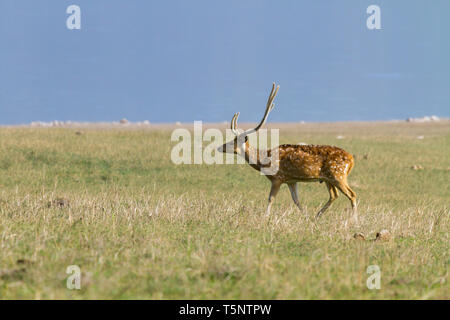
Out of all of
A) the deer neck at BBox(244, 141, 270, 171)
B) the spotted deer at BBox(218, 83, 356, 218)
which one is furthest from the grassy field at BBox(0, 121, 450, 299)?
the deer neck at BBox(244, 141, 270, 171)

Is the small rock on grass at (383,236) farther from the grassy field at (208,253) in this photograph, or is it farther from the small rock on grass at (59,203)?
the small rock on grass at (59,203)

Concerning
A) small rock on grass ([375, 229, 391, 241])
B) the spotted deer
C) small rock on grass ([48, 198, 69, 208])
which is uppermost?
the spotted deer

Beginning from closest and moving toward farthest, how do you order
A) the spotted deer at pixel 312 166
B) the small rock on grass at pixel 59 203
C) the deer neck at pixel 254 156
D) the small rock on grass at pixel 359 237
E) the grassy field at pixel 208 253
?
the grassy field at pixel 208 253, the small rock on grass at pixel 359 237, the small rock on grass at pixel 59 203, the spotted deer at pixel 312 166, the deer neck at pixel 254 156

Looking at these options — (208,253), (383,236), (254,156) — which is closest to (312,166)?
(254,156)

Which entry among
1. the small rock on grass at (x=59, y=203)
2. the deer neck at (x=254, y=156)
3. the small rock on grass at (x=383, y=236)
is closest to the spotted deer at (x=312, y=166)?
the deer neck at (x=254, y=156)

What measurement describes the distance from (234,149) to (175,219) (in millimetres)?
3281

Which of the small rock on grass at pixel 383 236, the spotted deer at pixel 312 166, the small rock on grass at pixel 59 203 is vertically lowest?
the small rock on grass at pixel 383 236

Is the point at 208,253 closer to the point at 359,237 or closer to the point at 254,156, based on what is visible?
the point at 359,237

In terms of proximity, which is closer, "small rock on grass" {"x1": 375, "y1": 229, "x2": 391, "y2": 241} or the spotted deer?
"small rock on grass" {"x1": 375, "y1": 229, "x2": 391, "y2": 241}

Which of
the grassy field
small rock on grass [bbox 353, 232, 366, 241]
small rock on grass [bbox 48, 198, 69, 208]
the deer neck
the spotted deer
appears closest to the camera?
the grassy field

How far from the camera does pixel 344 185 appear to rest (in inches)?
497

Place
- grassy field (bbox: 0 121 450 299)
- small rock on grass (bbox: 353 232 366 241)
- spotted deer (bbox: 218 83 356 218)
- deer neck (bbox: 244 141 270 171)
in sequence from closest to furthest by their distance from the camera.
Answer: grassy field (bbox: 0 121 450 299), small rock on grass (bbox: 353 232 366 241), spotted deer (bbox: 218 83 356 218), deer neck (bbox: 244 141 270 171)

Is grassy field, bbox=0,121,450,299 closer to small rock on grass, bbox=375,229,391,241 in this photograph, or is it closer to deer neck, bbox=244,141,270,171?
small rock on grass, bbox=375,229,391,241
